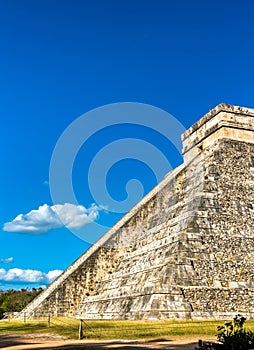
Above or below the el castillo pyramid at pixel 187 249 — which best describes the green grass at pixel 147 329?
below

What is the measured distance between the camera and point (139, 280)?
14.1 m

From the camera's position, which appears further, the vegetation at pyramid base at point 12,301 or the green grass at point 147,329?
the vegetation at pyramid base at point 12,301

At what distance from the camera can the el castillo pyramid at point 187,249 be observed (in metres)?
12.4

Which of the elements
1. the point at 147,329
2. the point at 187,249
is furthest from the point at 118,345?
the point at 187,249

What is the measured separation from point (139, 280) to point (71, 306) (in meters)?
5.14

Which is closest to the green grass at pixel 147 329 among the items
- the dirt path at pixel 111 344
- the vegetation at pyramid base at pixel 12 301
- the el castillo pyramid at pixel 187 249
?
the dirt path at pixel 111 344

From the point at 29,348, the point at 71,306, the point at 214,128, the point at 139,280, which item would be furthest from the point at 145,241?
the point at 29,348

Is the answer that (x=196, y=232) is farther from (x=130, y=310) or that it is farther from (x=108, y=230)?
(x=108, y=230)

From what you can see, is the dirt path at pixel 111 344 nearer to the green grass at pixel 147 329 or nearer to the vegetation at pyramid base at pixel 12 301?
the green grass at pixel 147 329

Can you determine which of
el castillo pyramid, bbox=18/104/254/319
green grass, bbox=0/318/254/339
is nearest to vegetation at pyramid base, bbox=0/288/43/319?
el castillo pyramid, bbox=18/104/254/319

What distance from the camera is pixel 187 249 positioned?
13.4 metres

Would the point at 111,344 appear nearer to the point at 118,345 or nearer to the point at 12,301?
the point at 118,345

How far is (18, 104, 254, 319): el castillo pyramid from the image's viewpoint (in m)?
12.4

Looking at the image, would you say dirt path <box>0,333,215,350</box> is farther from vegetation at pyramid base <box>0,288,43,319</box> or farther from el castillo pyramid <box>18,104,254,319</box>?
vegetation at pyramid base <box>0,288,43,319</box>
